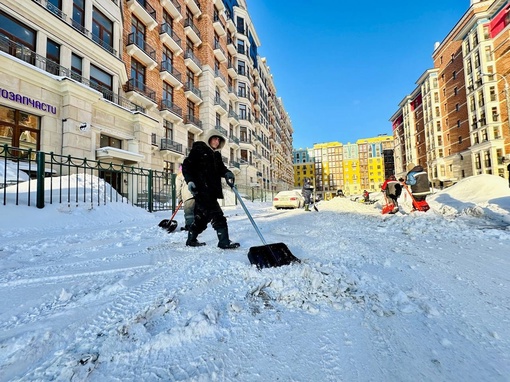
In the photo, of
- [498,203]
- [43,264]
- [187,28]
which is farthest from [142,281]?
[187,28]

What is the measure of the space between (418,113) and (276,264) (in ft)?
211

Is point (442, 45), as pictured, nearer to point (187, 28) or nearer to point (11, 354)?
point (187, 28)

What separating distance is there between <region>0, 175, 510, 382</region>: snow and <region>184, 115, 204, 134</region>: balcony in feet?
69.2

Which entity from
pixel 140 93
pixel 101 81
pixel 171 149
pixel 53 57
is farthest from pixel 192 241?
pixel 171 149

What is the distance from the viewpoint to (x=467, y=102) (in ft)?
116

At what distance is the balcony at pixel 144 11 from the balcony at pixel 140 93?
501 cm

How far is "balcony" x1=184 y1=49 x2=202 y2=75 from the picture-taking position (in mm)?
22656

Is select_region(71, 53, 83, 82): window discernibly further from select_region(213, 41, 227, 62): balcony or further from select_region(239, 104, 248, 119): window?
select_region(239, 104, 248, 119): window

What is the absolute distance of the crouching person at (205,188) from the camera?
333 cm

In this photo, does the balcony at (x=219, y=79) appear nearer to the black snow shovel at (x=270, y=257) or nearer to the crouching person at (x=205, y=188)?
the crouching person at (x=205, y=188)

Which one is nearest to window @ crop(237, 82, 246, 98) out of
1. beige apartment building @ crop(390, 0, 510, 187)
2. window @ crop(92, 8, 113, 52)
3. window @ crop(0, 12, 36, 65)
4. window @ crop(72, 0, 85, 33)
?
window @ crop(92, 8, 113, 52)

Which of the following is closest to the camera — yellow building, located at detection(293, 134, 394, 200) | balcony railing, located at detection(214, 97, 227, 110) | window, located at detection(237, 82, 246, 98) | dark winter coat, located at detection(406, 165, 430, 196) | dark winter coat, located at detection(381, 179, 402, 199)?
dark winter coat, located at detection(406, 165, 430, 196)

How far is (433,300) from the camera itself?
1551mm

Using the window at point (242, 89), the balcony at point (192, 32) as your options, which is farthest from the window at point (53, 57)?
the window at point (242, 89)
